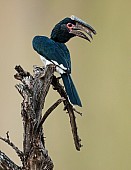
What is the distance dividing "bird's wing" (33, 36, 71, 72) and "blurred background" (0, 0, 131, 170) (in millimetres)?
592

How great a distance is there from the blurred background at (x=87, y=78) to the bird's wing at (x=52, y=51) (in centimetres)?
59

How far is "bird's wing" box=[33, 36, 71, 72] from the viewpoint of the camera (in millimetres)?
821

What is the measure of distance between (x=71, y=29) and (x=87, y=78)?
629 millimetres

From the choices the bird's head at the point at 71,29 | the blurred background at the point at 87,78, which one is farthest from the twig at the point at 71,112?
the blurred background at the point at 87,78

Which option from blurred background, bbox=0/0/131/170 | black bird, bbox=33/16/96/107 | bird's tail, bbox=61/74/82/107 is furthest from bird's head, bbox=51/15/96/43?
blurred background, bbox=0/0/131/170

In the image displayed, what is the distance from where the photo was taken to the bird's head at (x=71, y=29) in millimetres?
807

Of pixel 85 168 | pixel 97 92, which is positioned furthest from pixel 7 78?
pixel 85 168

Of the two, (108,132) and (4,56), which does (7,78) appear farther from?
(108,132)

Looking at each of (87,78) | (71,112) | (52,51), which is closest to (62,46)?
(52,51)

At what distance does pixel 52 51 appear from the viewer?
0.83 metres

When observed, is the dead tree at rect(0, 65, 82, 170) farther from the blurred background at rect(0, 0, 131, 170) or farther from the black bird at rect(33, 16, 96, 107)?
the blurred background at rect(0, 0, 131, 170)

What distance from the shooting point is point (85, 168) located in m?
1.44

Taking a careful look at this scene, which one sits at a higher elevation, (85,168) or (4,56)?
(4,56)

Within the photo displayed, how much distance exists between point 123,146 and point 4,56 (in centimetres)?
61
